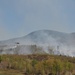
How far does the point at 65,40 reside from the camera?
591 ft

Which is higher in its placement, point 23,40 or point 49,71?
point 23,40

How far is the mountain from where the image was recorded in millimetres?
167875

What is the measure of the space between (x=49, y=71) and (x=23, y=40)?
404 feet

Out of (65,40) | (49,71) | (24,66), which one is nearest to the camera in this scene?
(49,71)

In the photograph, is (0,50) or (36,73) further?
(0,50)

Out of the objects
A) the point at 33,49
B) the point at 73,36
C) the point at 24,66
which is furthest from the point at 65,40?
the point at 24,66

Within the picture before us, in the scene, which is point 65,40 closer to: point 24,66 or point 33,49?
point 33,49

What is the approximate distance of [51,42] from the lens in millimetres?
184250

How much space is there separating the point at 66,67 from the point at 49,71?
4862 millimetres

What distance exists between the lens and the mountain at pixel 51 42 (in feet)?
551

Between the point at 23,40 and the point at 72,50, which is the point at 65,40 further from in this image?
the point at 23,40

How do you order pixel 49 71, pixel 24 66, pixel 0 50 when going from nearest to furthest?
pixel 49 71, pixel 24 66, pixel 0 50

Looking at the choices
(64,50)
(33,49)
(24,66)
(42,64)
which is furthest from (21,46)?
(42,64)

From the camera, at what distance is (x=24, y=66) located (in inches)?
2906
